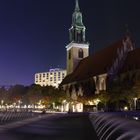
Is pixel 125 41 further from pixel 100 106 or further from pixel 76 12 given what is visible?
pixel 76 12

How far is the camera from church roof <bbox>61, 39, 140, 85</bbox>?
89.3 m

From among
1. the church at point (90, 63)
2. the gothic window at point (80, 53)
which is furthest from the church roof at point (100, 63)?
the gothic window at point (80, 53)

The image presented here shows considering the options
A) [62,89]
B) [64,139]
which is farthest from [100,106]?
[64,139]

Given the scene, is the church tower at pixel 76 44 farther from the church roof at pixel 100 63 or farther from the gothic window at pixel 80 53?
the church roof at pixel 100 63

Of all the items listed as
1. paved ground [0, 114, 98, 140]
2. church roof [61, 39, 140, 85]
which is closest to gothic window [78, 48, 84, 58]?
church roof [61, 39, 140, 85]

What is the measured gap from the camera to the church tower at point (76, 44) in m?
112

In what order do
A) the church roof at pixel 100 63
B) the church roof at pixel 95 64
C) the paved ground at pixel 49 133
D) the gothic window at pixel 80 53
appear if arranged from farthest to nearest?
the gothic window at pixel 80 53, the church roof at pixel 95 64, the church roof at pixel 100 63, the paved ground at pixel 49 133

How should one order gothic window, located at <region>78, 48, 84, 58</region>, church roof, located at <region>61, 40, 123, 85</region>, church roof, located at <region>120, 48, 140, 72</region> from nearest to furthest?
church roof, located at <region>120, 48, 140, 72</region> < church roof, located at <region>61, 40, 123, 85</region> < gothic window, located at <region>78, 48, 84, 58</region>

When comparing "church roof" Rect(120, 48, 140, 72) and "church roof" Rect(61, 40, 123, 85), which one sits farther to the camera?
"church roof" Rect(61, 40, 123, 85)

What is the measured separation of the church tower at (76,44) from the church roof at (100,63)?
202cm

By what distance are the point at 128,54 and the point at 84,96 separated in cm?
1568

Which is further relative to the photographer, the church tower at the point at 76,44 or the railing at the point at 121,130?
the church tower at the point at 76,44

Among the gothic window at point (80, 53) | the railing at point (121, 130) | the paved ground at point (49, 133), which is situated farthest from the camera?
the gothic window at point (80, 53)

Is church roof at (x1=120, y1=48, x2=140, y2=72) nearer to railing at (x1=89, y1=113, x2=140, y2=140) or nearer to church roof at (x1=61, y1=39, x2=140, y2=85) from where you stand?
church roof at (x1=61, y1=39, x2=140, y2=85)
